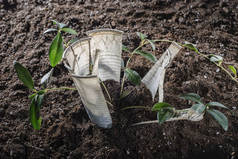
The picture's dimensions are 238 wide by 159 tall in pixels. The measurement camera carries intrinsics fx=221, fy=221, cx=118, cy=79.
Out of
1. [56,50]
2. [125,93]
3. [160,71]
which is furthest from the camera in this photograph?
[125,93]

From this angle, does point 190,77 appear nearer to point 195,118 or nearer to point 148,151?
point 195,118

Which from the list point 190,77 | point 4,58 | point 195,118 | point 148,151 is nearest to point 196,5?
point 190,77

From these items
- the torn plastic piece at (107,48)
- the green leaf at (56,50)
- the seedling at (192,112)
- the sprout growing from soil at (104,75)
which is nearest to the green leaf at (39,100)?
the sprout growing from soil at (104,75)

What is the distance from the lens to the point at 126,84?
121cm

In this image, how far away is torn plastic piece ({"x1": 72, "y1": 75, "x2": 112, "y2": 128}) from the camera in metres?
0.80

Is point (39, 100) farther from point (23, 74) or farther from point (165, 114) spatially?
point (165, 114)

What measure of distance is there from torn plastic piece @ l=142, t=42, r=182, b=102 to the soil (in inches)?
4.8

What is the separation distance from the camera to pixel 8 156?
98 cm

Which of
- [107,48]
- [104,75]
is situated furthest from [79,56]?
[104,75]

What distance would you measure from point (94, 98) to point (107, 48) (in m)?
0.27

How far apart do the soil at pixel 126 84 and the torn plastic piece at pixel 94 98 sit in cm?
7

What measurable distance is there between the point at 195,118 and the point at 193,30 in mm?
821

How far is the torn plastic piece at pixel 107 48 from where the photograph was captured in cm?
98

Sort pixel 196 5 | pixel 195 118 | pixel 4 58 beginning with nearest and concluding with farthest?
pixel 195 118 → pixel 4 58 → pixel 196 5
